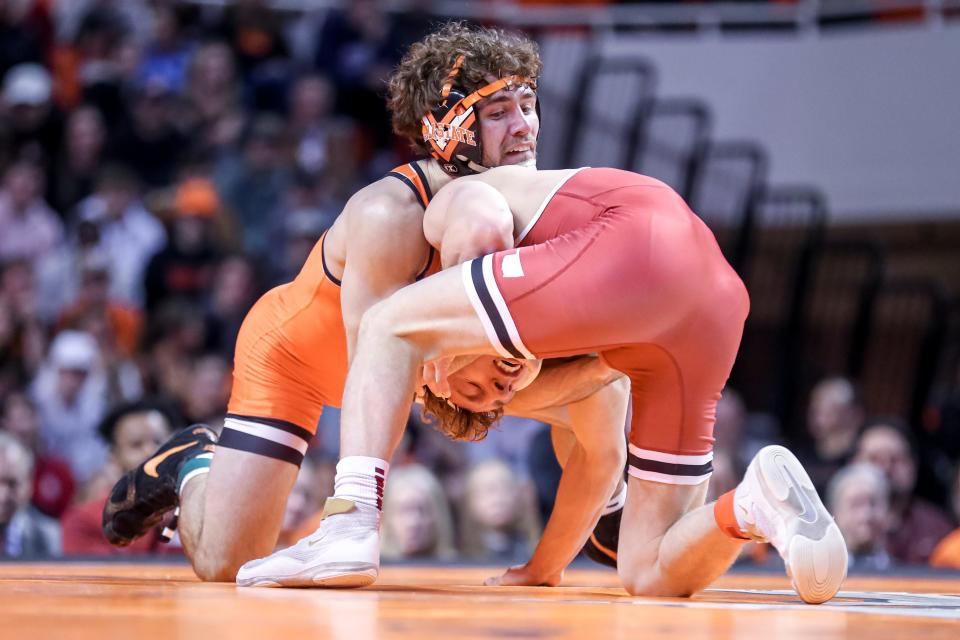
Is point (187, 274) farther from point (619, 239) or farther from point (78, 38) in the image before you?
point (619, 239)

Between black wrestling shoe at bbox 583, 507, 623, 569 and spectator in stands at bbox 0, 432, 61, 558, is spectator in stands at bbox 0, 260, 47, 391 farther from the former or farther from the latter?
black wrestling shoe at bbox 583, 507, 623, 569

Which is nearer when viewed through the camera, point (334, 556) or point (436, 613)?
point (436, 613)

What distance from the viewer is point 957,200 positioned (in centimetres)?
825

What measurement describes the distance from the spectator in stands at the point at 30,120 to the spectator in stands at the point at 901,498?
4.23 metres

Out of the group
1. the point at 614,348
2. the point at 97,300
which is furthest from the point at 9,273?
the point at 614,348

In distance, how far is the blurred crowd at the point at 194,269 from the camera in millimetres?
5383

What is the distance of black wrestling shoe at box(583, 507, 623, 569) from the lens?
3605 mm

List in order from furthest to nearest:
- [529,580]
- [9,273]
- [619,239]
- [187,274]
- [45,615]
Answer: [187,274] < [9,273] < [529,580] < [619,239] < [45,615]

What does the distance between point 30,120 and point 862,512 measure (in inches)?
176

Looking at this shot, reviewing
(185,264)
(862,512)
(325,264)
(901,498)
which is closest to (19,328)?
(185,264)

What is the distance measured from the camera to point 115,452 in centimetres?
496

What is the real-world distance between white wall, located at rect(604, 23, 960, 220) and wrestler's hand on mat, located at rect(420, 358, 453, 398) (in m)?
6.03

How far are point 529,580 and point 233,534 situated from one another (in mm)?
716

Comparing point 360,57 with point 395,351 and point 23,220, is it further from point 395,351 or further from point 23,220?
point 395,351
